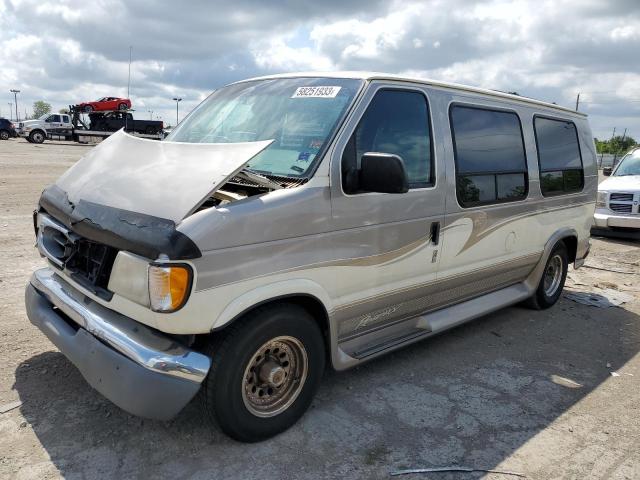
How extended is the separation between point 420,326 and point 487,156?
61.6 inches

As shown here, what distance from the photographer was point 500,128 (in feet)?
15.5

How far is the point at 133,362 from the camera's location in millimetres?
2680

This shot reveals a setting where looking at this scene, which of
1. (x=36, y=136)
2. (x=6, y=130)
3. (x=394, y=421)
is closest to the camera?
(x=394, y=421)

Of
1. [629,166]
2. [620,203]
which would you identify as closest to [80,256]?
[620,203]

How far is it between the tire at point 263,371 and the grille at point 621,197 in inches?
358

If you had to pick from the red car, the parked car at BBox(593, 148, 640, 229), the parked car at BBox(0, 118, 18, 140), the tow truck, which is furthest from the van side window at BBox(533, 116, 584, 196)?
the parked car at BBox(0, 118, 18, 140)

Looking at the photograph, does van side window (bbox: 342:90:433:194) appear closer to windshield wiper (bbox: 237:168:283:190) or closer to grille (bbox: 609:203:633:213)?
windshield wiper (bbox: 237:168:283:190)

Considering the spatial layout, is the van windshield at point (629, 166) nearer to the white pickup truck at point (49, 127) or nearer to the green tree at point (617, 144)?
the white pickup truck at point (49, 127)

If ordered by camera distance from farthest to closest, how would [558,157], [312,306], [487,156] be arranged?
[558,157]
[487,156]
[312,306]

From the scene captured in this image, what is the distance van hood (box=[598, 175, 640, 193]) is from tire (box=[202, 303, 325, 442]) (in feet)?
30.1

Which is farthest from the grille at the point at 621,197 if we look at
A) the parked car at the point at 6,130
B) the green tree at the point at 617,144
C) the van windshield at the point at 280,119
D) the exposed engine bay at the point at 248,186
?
the green tree at the point at 617,144

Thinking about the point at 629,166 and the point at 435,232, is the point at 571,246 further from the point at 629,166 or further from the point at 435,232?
the point at 629,166

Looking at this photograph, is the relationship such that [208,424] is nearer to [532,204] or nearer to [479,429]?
[479,429]

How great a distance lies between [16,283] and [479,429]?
4692 millimetres
